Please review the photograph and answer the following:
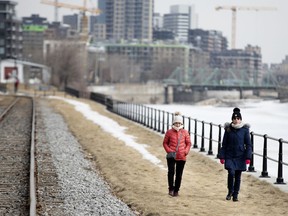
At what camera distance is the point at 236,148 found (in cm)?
1405

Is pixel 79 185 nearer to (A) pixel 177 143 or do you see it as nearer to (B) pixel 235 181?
(A) pixel 177 143

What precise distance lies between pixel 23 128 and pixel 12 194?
18680mm

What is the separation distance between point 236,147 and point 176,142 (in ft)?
4.42

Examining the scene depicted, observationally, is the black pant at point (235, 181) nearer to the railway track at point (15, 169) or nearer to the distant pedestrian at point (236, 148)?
the distant pedestrian at point (236, 148)

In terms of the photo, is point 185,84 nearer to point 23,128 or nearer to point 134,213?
point 23,128

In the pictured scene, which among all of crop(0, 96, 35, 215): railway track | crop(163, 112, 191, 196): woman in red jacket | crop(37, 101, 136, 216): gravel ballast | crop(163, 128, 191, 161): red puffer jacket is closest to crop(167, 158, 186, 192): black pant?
crop(163, 112, 191, 196): woman in red jacket

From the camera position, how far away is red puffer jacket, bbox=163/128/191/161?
14.8m

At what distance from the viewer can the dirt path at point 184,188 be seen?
1351cm

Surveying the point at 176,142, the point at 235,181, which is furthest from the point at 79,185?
the point at 235,181

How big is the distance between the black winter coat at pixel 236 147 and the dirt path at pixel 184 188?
0.79 m

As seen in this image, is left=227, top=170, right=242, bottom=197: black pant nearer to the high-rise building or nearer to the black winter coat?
the black winter coat

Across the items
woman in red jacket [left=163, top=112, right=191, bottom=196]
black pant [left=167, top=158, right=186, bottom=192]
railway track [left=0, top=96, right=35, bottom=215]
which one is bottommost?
railway track [left=0, top=96, right=35, bottom=215]

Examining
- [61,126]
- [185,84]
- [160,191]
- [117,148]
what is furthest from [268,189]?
[185,84]

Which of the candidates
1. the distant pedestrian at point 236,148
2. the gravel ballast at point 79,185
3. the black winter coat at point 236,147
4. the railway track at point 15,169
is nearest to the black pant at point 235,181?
the distant pedestrian at point 236,148
